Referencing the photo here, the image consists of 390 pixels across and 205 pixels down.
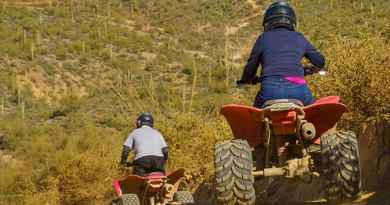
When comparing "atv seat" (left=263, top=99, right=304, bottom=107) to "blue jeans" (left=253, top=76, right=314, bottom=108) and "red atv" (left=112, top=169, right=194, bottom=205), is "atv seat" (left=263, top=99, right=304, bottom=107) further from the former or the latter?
"red atv" (left=112, top=169, right=194, bottom=205)

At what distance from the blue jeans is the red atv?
3909mm

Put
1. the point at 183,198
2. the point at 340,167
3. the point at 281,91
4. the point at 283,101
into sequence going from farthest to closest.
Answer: the point at 183,198
the point at 281,91
the point at 283,101
the point at 340,167

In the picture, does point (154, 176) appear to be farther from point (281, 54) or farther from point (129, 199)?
point (281, 54)

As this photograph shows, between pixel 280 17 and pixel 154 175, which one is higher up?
pixel 280 17

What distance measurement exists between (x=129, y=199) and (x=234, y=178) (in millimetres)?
4023

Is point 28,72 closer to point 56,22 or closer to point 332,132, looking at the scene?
point 56,22

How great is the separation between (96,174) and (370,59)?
11.8 metres

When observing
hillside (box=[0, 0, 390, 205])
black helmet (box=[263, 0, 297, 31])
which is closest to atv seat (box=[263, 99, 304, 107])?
black helmet (box=[263, 0, 297, 31])

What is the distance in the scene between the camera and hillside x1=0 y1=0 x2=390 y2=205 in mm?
13016

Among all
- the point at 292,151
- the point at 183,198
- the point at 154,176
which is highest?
the point at 292,151

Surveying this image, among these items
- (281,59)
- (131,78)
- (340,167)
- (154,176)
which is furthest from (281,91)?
(131,78)

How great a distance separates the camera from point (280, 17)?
22.1 feet

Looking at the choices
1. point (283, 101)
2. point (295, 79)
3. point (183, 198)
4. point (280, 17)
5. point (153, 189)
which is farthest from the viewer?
point (153, 189)

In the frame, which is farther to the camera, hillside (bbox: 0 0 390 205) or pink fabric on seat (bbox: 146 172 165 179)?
hillside (bbox: 0 0 390 205)
